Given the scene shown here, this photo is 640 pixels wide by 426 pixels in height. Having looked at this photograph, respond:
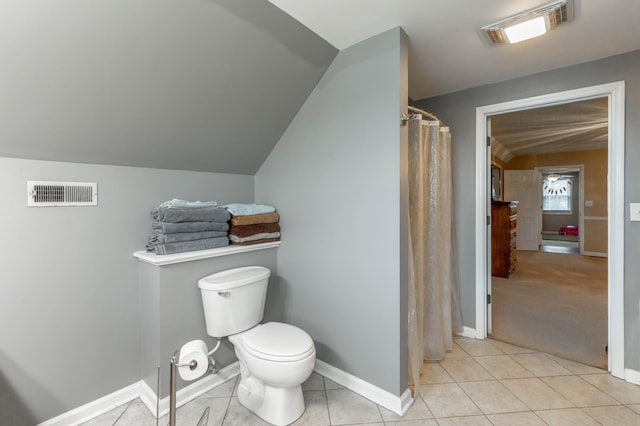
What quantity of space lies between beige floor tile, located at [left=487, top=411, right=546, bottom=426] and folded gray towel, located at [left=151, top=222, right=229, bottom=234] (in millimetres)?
1956

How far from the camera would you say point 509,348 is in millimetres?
2314

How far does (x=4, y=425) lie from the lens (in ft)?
4.42

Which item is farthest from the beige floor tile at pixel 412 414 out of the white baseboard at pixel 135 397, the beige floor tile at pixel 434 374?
the white baseboard at pixel 135 397

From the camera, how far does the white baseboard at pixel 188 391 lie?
5.37ft

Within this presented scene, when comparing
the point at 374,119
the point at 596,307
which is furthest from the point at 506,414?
the point at 596,307

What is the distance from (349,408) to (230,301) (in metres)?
0.93

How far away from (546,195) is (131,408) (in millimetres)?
12530

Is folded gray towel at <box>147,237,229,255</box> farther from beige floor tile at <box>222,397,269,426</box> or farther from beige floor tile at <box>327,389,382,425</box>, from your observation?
beige floor tile at <box>327,389,382,425</box>

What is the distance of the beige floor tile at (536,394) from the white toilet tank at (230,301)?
1.69m

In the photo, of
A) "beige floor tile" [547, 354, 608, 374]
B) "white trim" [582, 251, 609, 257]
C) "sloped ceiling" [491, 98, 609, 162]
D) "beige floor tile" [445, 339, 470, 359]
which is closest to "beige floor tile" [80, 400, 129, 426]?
"beige floor tile" [445, 339, 470, 359]

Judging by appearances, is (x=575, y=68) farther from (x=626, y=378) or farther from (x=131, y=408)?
(x=131, y=408)

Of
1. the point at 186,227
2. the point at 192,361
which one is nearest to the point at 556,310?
the point at 192,361

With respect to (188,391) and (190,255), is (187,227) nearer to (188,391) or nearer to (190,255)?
(190,255)

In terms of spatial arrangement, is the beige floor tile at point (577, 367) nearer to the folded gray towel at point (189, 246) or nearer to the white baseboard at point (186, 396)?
the white baseboard at point (186, 396)
